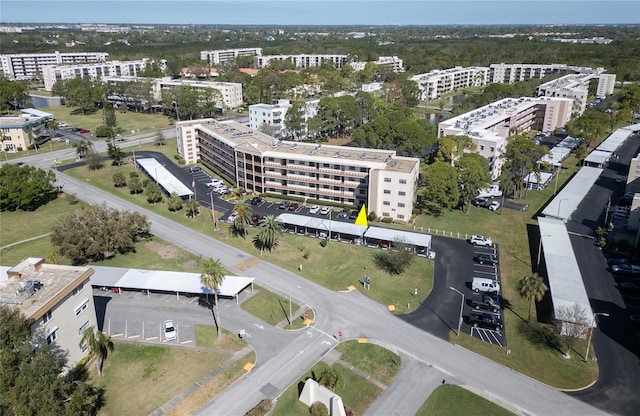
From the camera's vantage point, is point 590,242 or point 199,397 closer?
point 199,397

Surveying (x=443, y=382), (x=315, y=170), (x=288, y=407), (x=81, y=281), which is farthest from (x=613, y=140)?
(x=81, y=281)

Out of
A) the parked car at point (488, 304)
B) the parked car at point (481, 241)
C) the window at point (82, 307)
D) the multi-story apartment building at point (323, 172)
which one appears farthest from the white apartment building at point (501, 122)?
the window at point (82, 307)

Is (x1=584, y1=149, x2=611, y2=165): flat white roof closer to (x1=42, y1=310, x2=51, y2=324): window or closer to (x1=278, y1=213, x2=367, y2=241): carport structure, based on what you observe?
(x1=278, y1=213, x2=367, y2=241): carport structure

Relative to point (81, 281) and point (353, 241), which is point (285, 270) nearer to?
point (353, 241)

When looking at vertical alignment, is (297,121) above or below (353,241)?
above

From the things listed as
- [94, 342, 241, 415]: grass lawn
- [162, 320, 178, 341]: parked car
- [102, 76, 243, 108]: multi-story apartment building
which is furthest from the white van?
[102, 76, 243, 108]: multi-story apartment building

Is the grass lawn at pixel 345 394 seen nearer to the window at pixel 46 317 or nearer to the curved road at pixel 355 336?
the curved road at pixel 355 336

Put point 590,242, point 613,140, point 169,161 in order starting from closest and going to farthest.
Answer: point 590,242 < point 169,161 < point 613,140
